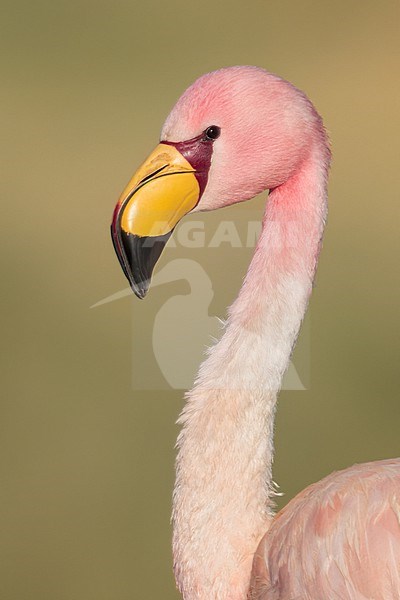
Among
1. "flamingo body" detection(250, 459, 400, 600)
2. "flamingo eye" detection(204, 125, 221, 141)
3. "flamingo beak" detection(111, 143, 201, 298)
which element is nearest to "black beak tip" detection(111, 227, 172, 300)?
"flamingo beak" detection(111, 143, 201, 298)

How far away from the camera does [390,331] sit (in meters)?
4.62

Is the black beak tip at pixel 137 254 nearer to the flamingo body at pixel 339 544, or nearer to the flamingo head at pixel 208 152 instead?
the flamingo head at pixel 208 152

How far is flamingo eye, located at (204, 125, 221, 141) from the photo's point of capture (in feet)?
5.54

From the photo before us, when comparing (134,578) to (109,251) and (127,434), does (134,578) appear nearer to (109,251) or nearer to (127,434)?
(127,434)

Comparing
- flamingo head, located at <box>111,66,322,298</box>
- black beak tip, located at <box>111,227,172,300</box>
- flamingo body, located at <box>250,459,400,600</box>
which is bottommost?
flamingo body, located at <box>250,459,400,600</box>

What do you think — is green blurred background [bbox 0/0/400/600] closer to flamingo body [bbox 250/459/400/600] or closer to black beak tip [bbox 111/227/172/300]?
flamingo body [bbox 250/459/400/600]

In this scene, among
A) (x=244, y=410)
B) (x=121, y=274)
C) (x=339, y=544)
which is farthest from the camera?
(x=121, y=274)

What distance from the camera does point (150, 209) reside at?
5.41 ft

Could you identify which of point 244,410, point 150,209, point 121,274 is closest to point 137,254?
point 150,209

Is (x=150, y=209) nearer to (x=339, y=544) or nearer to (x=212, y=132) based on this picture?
(x=212, y=132)

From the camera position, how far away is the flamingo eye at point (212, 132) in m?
1.69

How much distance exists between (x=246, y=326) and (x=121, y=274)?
10.5 feet

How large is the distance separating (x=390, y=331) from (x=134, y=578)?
6.15 ft

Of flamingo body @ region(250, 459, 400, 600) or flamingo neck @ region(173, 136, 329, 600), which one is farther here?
flamingo neck @ region(173, 136, 329, 600)
